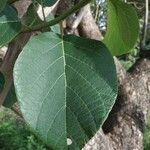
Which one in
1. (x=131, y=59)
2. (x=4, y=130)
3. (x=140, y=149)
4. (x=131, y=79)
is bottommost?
(x=131, y=59)

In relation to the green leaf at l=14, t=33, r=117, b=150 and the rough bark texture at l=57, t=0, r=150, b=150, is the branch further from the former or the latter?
the rough bark texture at l=57, t=0, r=150, b=150

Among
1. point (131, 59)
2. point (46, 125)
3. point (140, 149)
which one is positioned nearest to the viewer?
point (46, 125)

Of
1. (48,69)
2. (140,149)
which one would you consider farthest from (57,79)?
(140,149)

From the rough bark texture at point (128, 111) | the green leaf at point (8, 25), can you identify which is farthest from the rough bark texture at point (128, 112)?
the green leaf at point (8, 25)

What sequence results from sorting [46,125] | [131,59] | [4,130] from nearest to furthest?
[46,125] → [4,130] → [131,59]

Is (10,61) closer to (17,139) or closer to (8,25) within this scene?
(8,25)

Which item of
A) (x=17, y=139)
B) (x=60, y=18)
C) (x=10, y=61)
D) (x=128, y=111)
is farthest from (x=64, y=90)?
(x=17, y=139)

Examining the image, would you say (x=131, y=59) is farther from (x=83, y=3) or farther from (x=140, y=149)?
(x=83, y=3)
